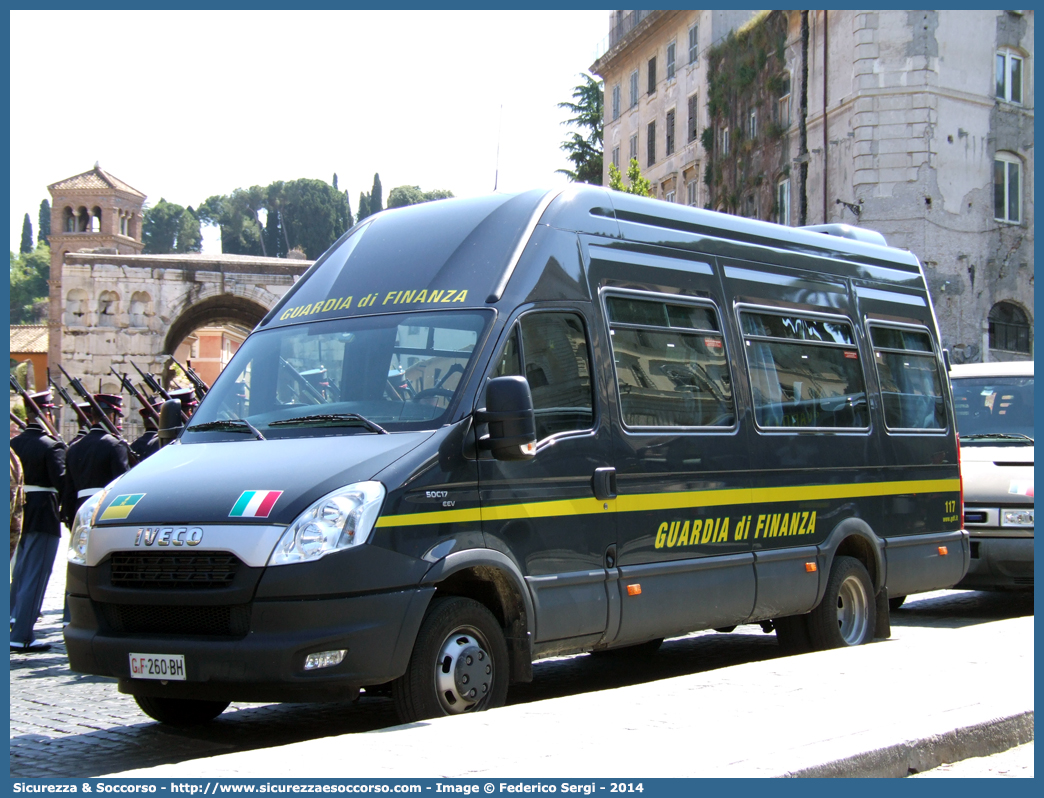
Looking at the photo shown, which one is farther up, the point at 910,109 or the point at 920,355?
the point at 910,109

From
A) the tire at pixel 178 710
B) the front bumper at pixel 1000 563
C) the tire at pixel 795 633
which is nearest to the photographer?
the tire at pixel 178 710

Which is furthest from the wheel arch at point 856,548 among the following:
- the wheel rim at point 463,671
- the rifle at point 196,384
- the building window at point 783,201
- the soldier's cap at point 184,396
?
the building window at point 783,201

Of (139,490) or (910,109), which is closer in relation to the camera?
(139,490)

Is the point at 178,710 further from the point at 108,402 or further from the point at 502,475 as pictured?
the point at 108,402

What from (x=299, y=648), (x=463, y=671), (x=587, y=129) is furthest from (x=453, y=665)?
(x=587, y=129)

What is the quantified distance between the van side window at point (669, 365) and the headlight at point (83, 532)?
2.91 m

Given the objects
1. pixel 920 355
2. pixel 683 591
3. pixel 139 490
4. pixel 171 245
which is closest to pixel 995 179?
pixel 920 355

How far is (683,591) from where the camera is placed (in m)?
7.42

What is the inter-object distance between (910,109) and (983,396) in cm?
2179

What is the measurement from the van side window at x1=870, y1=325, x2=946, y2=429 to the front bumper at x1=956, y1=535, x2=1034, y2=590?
145cm

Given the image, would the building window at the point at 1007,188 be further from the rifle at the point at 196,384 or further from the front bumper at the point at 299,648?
the front bumper at the point at 299,648

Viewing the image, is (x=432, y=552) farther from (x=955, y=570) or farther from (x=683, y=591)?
(x=955, y=570)

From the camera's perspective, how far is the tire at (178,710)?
6504mm

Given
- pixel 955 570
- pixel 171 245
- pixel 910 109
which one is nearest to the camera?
pixel 955 570
